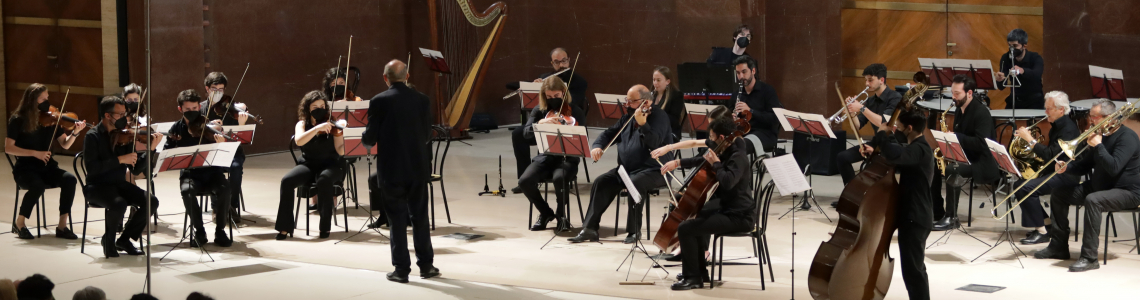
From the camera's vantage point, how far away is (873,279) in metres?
5.39

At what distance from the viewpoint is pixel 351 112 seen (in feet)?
28.9

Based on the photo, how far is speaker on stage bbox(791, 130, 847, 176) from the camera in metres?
10.3

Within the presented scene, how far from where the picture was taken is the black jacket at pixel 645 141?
304 inches

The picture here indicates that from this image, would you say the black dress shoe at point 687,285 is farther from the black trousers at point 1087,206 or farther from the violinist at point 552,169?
the black trousers at point 1087,206

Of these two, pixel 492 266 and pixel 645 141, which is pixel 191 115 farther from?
pixel 645 141

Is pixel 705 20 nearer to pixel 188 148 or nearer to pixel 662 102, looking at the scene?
pixel 662 102

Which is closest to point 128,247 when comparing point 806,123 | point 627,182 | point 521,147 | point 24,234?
point 24,234

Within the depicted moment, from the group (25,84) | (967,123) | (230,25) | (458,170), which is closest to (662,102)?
(967,123)

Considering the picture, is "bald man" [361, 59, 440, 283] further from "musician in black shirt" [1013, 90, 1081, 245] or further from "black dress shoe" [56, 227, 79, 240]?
"musician in black shirt" [1013, 90, 1081, 245]

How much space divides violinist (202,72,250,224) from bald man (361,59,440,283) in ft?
7.00

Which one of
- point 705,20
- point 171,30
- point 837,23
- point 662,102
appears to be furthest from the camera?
point 705,20

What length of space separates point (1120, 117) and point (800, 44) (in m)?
5.98

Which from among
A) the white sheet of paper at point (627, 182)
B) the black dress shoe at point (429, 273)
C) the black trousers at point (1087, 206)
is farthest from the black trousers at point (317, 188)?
the black trousers at point (1087, 206)

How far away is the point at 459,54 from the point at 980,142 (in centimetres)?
700
